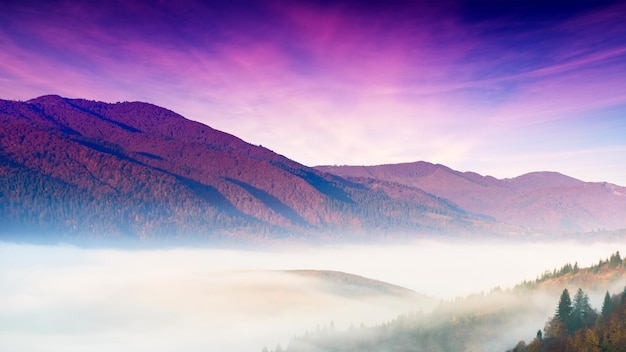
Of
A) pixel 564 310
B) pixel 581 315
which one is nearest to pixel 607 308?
pixel 581 315

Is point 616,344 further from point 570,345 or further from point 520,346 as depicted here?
point 520,346

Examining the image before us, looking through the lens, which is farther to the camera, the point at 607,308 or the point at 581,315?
the point at 581,315

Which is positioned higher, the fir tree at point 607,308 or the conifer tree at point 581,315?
the fir tree at point 607,308

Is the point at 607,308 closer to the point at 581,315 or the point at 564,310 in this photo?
the point at 581,315

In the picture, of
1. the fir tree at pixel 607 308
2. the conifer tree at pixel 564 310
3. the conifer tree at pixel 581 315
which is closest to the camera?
the fir tree at pixel 607 308

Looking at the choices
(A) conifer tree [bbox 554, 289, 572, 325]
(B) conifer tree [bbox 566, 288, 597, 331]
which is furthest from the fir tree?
(A) conifer tree [bbox 554, 289, 572, 325]

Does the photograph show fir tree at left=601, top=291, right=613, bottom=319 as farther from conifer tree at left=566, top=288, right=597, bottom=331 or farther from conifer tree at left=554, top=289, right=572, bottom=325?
conifer tree at left=554, top=289, right=572, bottom=325

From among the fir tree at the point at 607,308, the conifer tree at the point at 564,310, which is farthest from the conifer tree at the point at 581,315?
the fir tree at the point at 607,308

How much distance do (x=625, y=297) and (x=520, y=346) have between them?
32154 millimetres

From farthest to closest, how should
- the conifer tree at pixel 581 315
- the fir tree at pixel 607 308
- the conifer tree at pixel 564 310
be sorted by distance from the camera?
1. the conifer tree at pixel 564 310
2. the conifer tree at pixel 581 315
3. the fir tree at pixel 607 308

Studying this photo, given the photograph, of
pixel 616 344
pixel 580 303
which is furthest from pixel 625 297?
pixel 616 344

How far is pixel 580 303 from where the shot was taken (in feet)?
534

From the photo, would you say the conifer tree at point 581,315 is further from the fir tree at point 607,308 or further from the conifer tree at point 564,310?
the fir tree at point 607,308

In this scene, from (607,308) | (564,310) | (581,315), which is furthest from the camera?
(581,315)
